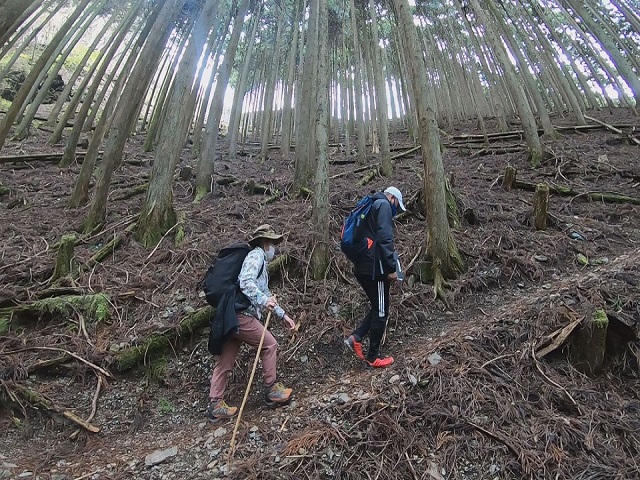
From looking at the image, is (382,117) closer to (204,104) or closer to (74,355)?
(204,104)

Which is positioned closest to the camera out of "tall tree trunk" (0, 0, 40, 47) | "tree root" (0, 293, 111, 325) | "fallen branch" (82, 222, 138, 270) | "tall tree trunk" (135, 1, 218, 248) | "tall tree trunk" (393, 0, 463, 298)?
"tall tree trunk" (0, 0, 40, 47)

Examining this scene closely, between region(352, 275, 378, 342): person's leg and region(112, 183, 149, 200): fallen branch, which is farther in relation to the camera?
region(112, 183, 149, 200): fallen branch

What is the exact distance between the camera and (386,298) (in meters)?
4.15

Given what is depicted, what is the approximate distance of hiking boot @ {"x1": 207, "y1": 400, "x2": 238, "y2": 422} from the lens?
3633 mm

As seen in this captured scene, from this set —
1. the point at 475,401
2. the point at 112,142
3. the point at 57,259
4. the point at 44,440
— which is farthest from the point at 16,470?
the point at 112,142

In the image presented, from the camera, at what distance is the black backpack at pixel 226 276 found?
363 centimetres

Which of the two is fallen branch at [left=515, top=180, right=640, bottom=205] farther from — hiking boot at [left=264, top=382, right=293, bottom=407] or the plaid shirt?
hiking boot at [left=264, top=382, right=293, bottom=407]

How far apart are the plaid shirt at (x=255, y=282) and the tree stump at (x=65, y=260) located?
116 inches

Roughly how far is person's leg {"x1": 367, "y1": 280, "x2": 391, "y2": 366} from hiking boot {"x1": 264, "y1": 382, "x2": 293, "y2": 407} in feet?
3.20

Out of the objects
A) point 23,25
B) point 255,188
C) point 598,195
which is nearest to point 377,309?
point 255,188

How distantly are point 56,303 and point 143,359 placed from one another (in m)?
1.39

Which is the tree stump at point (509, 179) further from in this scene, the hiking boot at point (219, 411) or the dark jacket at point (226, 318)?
the hiking boot at point (219, 411)

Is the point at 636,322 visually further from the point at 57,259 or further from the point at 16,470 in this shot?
the point at 57,259

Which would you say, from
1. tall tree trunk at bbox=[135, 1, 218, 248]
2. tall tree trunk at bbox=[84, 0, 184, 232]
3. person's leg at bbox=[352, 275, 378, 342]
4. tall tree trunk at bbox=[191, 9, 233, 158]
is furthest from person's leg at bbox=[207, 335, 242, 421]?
tall tree trunk at bbox=[191, 9, 233, 158]
